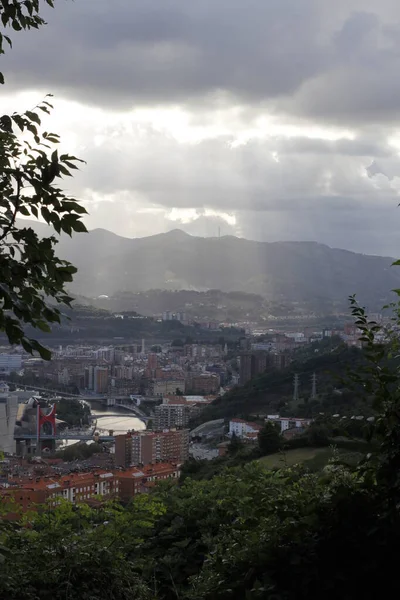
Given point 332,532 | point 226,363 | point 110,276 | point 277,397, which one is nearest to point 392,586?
point 332,532

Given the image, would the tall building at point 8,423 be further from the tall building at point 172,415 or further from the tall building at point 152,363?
the tall building at point 152,363

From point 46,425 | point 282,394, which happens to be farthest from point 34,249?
point 46,425

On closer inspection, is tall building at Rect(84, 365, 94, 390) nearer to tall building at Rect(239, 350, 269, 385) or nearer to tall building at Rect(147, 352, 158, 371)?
tall building at Rect(147, 352, 158, 371)

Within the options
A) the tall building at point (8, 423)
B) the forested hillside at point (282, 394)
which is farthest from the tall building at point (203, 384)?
the tall building at point (8, 423)

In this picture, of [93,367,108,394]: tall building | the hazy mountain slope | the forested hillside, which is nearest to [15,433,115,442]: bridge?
the forested hillside

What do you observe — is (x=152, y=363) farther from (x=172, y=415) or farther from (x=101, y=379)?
(x=172, y=415)

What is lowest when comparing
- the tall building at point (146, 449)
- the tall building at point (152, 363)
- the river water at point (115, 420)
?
the river water at point (115, 420)

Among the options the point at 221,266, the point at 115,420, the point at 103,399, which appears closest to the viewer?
the point at 115,420
